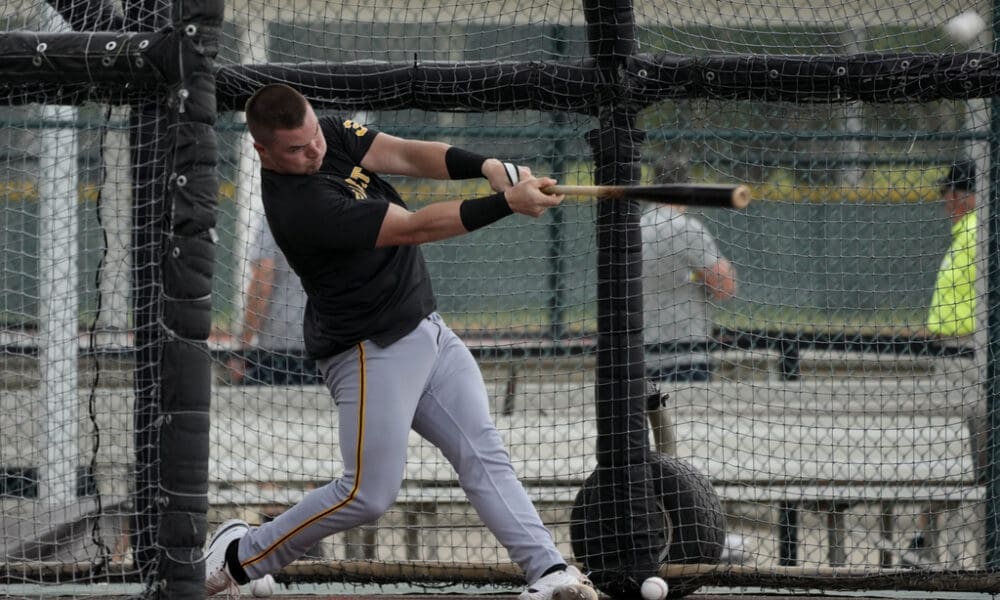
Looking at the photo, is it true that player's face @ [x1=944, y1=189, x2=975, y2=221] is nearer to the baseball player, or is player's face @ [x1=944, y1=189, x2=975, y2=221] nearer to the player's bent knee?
the baseball player

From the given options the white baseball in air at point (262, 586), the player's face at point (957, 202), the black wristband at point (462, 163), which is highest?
the player's face at point (957, 202)

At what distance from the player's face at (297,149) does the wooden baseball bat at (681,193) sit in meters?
0.75

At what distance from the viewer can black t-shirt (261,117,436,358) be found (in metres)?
3.89

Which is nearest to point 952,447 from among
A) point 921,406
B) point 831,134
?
point 921,406

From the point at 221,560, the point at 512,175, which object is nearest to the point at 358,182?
the point at 512,175

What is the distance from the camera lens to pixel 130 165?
4.75 meters

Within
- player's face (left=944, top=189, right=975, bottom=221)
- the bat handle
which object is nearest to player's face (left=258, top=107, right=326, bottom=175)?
the bat handle

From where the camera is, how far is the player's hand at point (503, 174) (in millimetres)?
3906

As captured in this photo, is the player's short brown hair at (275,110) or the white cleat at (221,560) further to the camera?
the white cleat at (221,560)

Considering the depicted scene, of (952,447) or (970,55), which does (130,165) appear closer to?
(970,55)

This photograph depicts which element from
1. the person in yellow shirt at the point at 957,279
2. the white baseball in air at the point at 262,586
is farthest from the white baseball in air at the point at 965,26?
the white baseball in air at the point at 262,586

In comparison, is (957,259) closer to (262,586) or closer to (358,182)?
(358,182)

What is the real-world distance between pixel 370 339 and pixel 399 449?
1.23ft

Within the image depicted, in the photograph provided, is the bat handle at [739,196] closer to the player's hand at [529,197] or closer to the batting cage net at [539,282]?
the batting cage net at [539,282]
